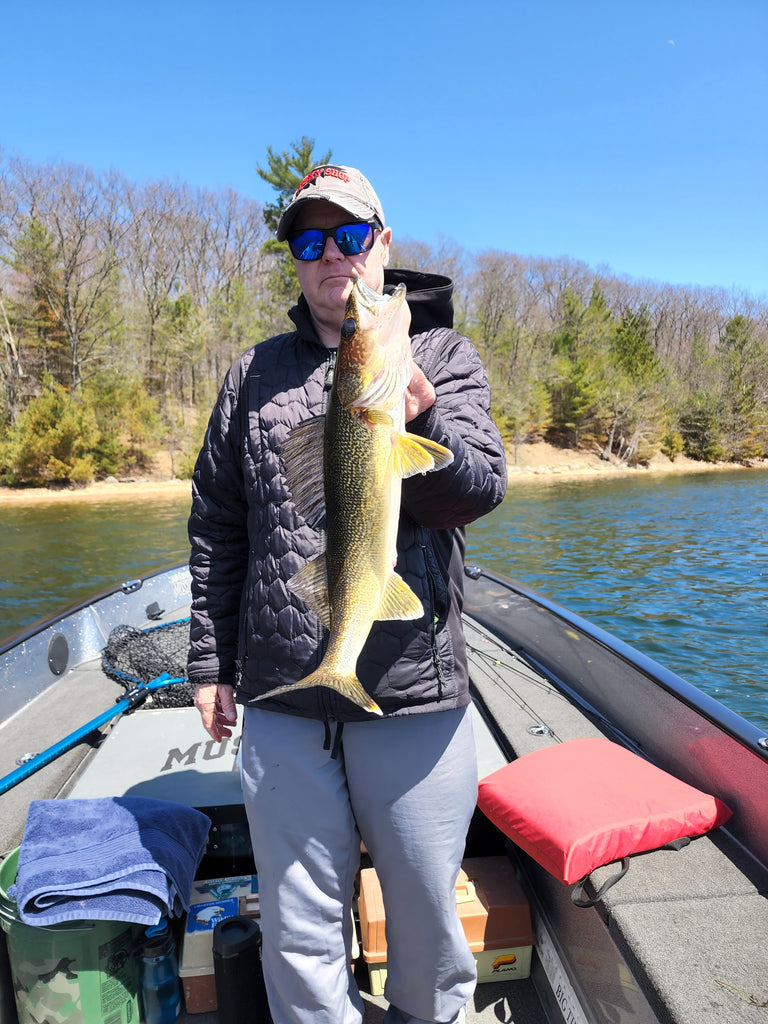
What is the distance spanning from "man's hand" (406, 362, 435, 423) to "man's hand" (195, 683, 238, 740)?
107 cm

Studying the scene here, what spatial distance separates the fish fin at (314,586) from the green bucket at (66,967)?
141cm

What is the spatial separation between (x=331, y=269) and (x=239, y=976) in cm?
227

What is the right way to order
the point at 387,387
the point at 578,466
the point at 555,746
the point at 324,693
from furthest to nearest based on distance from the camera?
the point at 578,466 → the point at 555,746 → the point at 324,693 → the point at 387,387

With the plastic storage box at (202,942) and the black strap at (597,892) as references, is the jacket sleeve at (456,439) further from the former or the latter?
the plastic storage box at (202,942)

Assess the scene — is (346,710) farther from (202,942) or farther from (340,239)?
(202,942)

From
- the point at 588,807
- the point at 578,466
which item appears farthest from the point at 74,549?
the point at 578,466

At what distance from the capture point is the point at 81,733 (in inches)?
136

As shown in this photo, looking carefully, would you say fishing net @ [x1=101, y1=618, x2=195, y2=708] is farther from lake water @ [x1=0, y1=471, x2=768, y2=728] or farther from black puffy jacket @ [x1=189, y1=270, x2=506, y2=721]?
lake water @ [x1=0, y1=471, x2=768, y2=728]

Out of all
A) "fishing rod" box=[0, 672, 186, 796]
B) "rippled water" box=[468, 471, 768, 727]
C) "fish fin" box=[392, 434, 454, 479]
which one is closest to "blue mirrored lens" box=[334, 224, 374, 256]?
"fish fin" box=[392, 434, 454, 479]

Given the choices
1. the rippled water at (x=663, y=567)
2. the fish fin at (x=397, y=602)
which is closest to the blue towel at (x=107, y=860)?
the fish fin at (x=397, y=602)

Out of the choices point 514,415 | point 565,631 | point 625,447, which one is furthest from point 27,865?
point 625,447

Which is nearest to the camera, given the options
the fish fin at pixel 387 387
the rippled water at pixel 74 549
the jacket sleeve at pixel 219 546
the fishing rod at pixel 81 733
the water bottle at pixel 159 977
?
the fish fin at pixel 387 387

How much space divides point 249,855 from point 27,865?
3.22ft

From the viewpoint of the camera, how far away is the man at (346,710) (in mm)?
1767
